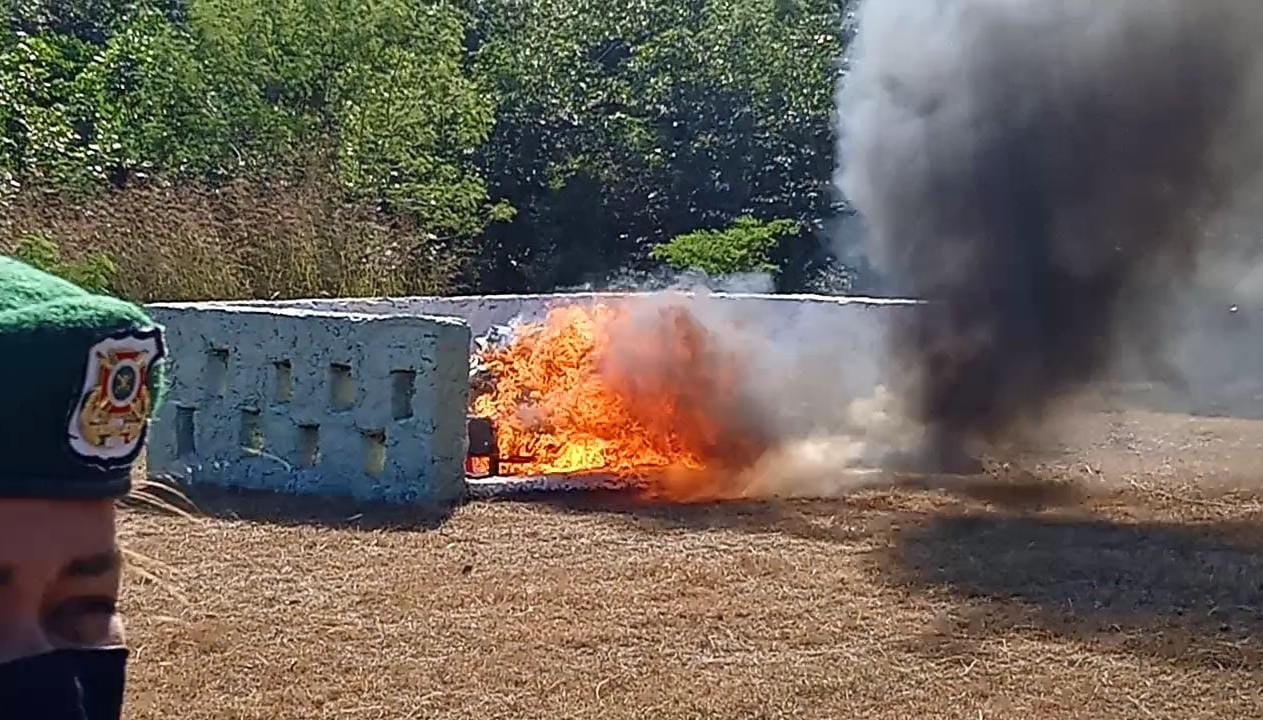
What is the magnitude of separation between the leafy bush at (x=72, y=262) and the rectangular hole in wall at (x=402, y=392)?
3317mm

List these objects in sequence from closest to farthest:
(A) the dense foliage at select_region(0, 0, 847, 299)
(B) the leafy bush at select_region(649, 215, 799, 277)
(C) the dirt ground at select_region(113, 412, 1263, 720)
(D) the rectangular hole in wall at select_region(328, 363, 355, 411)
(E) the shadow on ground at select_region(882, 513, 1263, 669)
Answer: (C) the dirt ground at select_region(113, 412, 1263, 720) < (E) the shadow on ground at select_region(882, 513, 1263, 669) < (D) the rectangular hole in wall at select_region(328, 363, 355, 411) < (A) the dense foliage at select_region(0, 0, 847, 299) < (B) the leafy bush at select_region(649, 215, 799, 277)

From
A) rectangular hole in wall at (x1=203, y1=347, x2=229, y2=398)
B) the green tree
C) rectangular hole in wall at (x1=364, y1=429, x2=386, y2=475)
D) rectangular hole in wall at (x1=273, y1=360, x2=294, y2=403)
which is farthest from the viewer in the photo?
the green tree

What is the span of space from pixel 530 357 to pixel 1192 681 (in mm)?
5470

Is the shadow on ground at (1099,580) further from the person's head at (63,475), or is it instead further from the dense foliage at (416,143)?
the dense foliage at (416,143)

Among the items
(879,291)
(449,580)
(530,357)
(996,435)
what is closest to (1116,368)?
(996,435)

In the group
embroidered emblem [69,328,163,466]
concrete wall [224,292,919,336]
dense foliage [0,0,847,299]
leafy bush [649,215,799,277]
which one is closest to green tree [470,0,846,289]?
dense foliage [0,0,847,299]

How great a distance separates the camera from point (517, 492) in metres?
9.31

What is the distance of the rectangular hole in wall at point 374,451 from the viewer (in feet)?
30.3

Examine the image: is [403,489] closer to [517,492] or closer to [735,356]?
[517,492]

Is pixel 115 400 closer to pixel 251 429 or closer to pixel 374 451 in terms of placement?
pixel 374 451

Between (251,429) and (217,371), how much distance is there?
1.37 feet

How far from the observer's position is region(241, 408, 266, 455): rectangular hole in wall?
31.4 ft

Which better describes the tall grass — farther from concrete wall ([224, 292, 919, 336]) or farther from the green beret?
the green beret

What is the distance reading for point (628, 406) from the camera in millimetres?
10266
